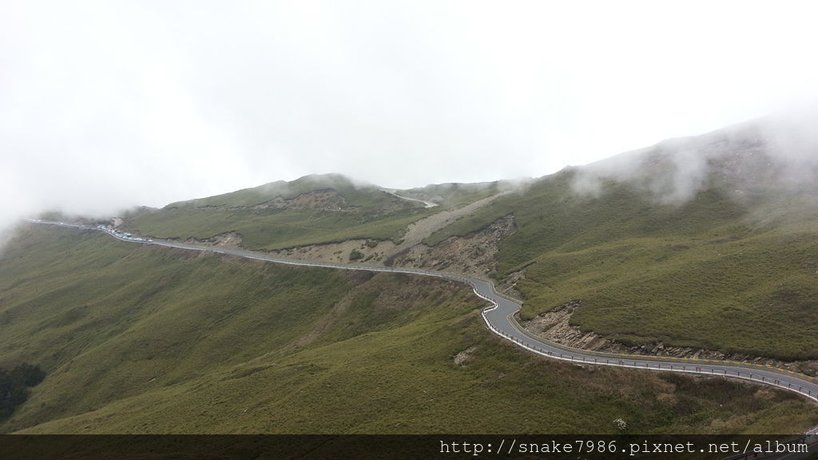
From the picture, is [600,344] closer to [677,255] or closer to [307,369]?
[677,255]

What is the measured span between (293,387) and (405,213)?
135227 millimetres

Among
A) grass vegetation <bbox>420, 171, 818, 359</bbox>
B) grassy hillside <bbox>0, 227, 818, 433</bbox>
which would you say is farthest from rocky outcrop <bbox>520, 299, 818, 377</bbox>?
grassy hillside <bbox>0, 227, 818, 433</bbox>

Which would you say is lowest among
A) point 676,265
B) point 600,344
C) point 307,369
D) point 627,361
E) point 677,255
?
point 307,369

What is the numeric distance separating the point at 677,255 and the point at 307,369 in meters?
69.3

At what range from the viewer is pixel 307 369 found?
238ft

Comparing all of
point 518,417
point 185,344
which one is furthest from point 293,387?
point 185,344

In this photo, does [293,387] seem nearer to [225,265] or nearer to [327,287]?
[327,287]

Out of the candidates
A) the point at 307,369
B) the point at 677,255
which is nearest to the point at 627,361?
the point at 677,255

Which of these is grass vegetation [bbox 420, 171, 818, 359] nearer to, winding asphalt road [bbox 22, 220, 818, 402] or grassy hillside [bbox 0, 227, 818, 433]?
winding asphalt road [bbox 22, 220, 818, 402]

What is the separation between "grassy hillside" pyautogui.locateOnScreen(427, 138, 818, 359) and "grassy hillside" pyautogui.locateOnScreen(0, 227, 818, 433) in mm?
11847

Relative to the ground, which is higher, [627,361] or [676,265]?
[676,265]

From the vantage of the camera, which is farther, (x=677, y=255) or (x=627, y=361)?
(x=677, y=255)

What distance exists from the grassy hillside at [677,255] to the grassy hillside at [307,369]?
38.9ft

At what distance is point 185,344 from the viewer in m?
116
